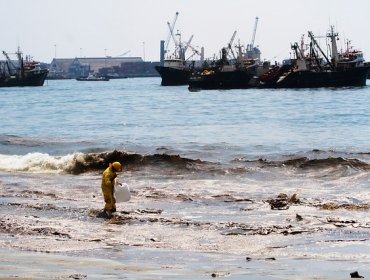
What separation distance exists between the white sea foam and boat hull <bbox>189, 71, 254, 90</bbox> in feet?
278

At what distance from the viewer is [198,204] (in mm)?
18547

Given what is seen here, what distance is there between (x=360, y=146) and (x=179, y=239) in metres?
23.2

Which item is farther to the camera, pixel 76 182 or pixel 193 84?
pixel 193 84

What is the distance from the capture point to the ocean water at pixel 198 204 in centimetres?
1146

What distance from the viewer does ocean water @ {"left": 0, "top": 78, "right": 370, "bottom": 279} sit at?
1146 centimetres

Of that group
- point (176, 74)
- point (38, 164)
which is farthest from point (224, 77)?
point (38, 164)

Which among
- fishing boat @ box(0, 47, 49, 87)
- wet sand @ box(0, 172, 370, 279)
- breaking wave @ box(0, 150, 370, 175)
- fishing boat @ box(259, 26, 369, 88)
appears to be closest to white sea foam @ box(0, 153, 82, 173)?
breaking wave @ box(0, 150, 370, 175)

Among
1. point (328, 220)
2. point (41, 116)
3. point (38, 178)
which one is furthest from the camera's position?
point (41, 116)

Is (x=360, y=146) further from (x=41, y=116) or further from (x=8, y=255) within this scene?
(x=41, y=116)

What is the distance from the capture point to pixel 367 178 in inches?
928

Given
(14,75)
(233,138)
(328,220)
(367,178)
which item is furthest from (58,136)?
(14,75)

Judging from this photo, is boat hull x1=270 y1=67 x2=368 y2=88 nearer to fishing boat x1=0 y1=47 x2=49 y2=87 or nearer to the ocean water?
the ocean water

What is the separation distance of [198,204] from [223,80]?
9675 centimetres

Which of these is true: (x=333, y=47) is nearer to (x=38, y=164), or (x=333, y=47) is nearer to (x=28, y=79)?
(x=28, y=79)
